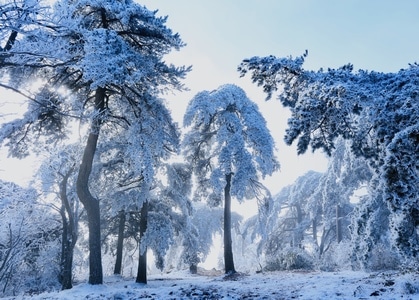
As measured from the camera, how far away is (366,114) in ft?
24.3

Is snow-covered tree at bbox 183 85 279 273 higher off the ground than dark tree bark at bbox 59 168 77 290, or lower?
higher

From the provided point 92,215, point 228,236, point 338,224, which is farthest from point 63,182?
point 338,224

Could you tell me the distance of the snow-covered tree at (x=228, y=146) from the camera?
1588cm

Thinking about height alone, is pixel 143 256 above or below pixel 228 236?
below

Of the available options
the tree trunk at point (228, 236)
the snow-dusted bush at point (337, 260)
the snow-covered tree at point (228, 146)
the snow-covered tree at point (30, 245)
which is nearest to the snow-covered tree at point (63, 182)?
the snow-covered tree at point (30, 245)

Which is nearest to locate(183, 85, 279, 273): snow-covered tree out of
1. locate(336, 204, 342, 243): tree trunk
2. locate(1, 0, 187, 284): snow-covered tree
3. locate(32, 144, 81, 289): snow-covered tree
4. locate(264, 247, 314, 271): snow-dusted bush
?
locate(264, 247, 314, 271): snow-dusted bush

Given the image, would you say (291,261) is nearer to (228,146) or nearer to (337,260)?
(337,260)

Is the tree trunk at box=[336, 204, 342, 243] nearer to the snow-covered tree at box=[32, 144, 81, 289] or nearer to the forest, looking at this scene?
the forest

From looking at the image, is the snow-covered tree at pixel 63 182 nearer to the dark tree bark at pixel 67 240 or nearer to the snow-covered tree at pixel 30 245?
the dark tree bark at pixel 67 240

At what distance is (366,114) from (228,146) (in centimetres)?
897

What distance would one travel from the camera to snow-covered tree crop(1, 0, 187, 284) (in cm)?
893

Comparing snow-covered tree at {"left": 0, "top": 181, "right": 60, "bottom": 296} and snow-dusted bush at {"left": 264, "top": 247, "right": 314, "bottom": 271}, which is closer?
snow-covered tree at {"left": 0, "top": 181, "right": 60, "bottom": 296}

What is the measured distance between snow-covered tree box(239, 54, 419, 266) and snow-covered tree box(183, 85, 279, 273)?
24.2 feet

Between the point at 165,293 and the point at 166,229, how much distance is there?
7.02 meters
